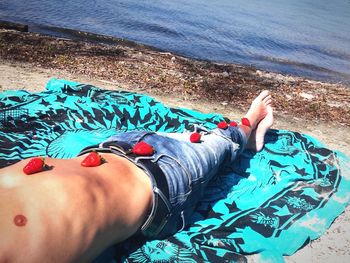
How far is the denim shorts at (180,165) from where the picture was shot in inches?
101

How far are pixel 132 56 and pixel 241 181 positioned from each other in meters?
5.06

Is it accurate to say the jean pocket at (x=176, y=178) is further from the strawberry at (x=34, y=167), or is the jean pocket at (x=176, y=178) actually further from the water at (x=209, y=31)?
the water at (x=209, y=31)

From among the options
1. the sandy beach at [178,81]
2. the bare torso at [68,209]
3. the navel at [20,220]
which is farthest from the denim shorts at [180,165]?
the sandy beach at [178,81]

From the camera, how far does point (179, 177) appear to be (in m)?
2.58

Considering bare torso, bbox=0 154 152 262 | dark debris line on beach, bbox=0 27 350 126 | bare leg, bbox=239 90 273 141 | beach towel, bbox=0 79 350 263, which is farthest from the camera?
dark debris line on beach, bbox=0 27 350 126

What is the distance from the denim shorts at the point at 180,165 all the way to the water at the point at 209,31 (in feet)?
24.6

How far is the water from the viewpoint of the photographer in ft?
35.7

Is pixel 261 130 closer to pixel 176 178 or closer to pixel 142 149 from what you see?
pixel 176 178

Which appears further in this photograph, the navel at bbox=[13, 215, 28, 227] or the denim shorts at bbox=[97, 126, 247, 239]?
the denim shorts at bbox=[97, 126, 247, 239]

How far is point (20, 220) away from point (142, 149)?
106cm

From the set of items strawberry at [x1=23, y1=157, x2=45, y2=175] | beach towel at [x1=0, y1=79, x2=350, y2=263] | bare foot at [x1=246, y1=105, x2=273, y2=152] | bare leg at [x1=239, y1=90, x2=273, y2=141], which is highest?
strawberry at [x1=23, y1=157, x2=45, y2=175]

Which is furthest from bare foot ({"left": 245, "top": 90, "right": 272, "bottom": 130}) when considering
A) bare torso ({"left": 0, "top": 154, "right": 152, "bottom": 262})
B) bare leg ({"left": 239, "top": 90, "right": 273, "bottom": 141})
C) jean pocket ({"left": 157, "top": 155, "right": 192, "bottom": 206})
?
bare torso ({"left": 0, "top": 154, "right": 152, "bottom": 262})

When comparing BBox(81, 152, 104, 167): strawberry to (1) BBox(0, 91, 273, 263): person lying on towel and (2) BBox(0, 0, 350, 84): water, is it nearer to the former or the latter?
(1) BBox(0, 91, 273, 263): person lying on towel

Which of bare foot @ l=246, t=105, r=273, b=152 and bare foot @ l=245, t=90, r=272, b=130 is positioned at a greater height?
bare foot @ l=245, t=90, r=272, b=130
